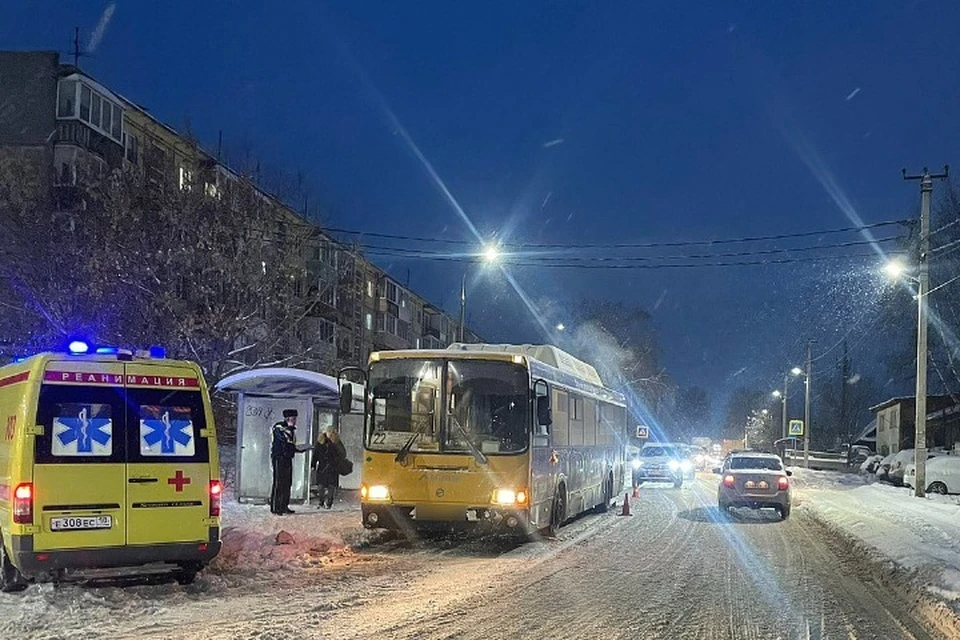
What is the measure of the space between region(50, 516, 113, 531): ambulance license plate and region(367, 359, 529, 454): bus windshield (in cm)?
598

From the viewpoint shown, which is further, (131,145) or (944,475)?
(944,475)

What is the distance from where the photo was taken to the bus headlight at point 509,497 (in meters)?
15.0

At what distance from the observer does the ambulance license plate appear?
9633 millimetres

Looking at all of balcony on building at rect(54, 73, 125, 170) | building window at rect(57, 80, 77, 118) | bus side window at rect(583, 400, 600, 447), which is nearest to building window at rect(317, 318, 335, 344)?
balcony on building at rect(54, 73, 125, 170)

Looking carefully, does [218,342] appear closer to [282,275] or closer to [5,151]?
[282,275]

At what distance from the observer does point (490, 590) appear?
36.9 ft

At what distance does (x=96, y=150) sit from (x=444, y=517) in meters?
25.1

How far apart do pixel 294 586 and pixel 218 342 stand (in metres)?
18.0

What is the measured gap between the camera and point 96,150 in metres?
34.8

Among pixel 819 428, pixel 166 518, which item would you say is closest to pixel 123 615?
pixel 166 518

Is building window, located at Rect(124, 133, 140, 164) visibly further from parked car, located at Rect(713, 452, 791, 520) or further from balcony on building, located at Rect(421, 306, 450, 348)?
balcony on building, located at Rect(421, 306, 450, 348)

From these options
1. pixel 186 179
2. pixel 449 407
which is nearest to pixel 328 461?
pixel 449 407

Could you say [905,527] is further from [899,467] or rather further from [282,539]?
[899,467]

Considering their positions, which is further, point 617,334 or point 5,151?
point 617,334
